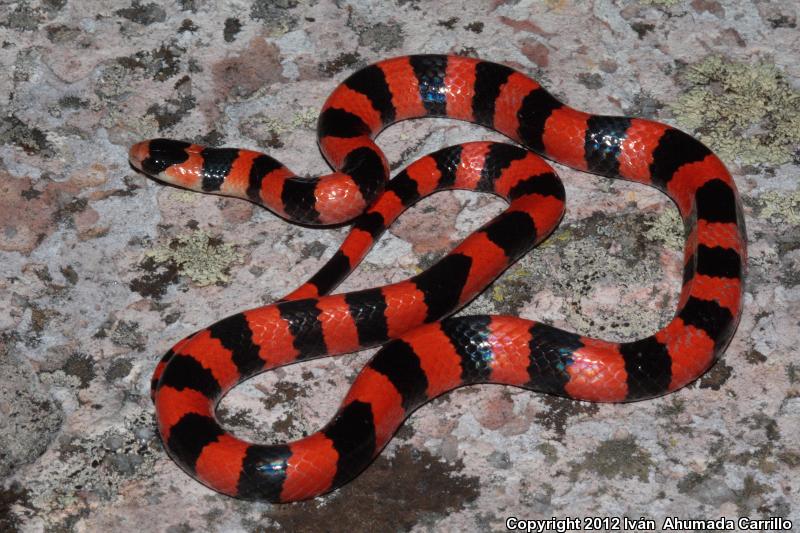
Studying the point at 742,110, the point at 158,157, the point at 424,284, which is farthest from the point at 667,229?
the point at 158,157

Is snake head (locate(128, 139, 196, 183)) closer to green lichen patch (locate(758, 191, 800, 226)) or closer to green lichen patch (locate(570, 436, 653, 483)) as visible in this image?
green lichen patch (locate(570, 436, 653, 483))

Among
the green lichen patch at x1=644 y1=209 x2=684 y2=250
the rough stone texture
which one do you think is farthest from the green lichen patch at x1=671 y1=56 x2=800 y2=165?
the green lichen patch at x1=644 y1=209 x2=684 y2=250

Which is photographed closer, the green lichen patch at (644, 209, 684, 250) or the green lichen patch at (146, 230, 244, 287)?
the green lichen patch at (146, 230, 244, 287)

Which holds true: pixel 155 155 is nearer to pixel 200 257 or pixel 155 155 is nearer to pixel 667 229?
pixel 200 257

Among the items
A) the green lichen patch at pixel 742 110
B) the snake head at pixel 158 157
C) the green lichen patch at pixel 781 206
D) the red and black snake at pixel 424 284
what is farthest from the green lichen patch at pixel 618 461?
the snake head at pixel 158 157

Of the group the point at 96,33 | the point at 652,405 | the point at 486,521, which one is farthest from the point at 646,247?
the point at 96,33

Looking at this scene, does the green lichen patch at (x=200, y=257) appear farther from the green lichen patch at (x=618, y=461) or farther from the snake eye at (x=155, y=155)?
the green lichen patch at (x=618, y=461)

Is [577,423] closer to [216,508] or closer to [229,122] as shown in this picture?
[216,508]
